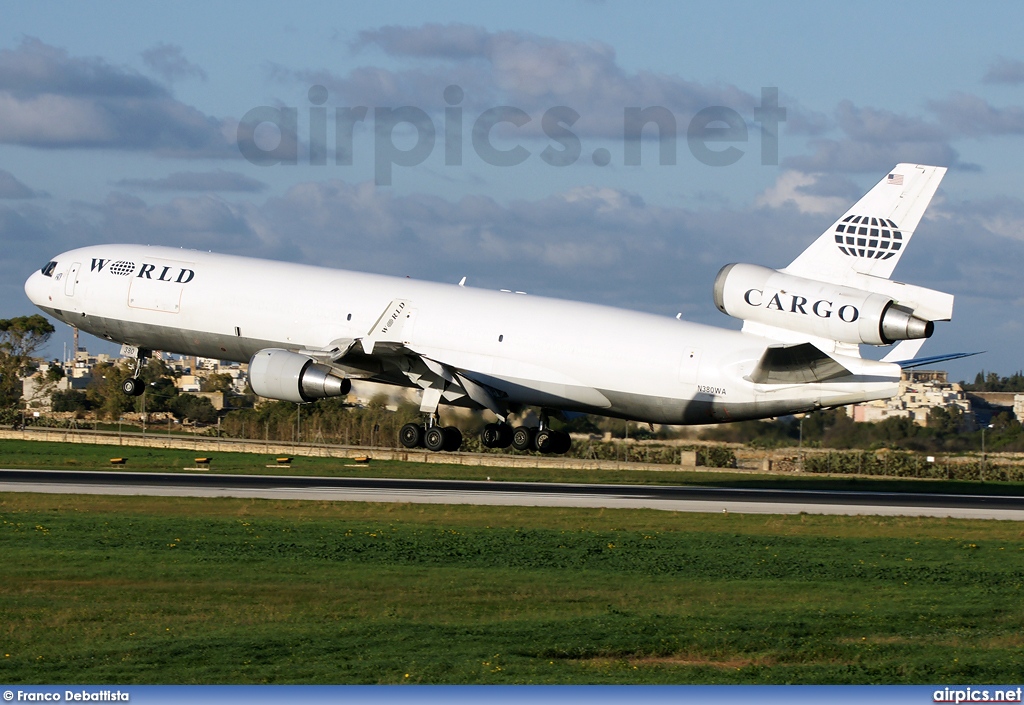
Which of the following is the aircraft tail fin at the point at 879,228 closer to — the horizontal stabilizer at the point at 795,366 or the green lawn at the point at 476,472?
the horizontal stabilizer at the point at 795,366

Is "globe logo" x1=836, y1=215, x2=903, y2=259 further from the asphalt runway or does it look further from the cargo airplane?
the asphalt runway

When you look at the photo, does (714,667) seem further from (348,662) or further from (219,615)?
(219,615)

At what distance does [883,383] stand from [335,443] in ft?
155

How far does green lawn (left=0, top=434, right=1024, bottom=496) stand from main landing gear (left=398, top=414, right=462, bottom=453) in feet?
36.6

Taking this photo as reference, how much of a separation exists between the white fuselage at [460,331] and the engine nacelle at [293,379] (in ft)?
5.59

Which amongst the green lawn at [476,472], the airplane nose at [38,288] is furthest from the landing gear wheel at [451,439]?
the airplane nose at [38,288]

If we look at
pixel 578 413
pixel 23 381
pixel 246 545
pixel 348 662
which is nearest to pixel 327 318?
pixel 578 413

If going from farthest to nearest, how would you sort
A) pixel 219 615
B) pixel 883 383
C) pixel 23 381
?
pixel 23 381, pixel 883 383, pixel 219 615

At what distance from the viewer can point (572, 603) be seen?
2320 centimetres

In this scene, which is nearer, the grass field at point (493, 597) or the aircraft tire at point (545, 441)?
the grass field at point (493, 597)

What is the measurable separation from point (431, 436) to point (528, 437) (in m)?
3.68

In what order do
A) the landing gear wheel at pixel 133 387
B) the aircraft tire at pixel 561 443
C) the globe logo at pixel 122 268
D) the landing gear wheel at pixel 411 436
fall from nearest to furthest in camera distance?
the landing gear wheel at pixel 411 436 < the aircraft tire at pixel 561 443 < the globe logo at pixel 122 268 < the landing gear wheel at pixel 133 387

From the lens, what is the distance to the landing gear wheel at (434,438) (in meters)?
45.2

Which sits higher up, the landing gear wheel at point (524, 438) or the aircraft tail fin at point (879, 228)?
the aircraft tail fin at point (879, 228)
